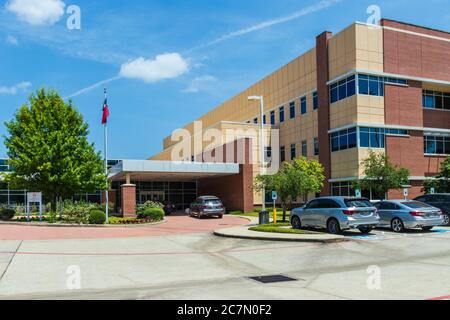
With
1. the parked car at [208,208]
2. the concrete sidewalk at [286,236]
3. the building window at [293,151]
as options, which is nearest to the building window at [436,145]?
the building window at [293,151]

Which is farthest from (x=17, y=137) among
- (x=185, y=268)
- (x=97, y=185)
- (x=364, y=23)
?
(x=364, y=23)

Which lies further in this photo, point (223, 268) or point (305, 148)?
point (305, 148)

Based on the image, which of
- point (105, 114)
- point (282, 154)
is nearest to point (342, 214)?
point (105, 114)

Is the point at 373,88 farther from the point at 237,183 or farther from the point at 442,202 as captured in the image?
the point at 442,202

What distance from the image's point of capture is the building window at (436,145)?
42.1 m

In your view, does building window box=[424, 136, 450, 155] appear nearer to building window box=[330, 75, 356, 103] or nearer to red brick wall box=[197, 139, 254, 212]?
building window box=[330, 75, 356, 103]

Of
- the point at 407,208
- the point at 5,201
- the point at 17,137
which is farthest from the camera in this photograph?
the point at 5,201

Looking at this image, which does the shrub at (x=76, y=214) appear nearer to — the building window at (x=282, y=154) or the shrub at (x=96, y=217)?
the shrub at (x=96, y=217)

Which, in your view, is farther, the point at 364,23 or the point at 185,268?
the point at 364,23

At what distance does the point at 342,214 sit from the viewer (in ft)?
→ 64.4

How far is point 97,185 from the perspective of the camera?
35031 millimetres

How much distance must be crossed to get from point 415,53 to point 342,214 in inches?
1066
